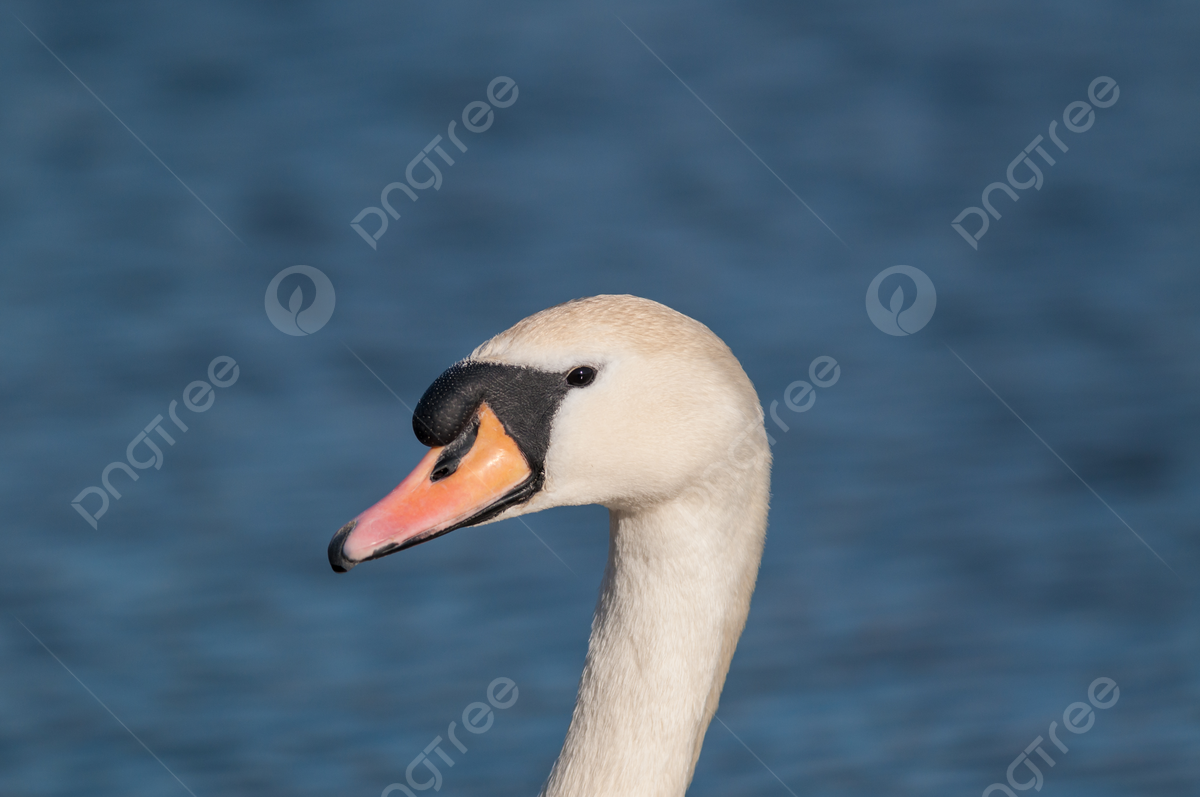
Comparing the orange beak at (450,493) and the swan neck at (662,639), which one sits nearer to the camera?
the orange beak at (450,493)

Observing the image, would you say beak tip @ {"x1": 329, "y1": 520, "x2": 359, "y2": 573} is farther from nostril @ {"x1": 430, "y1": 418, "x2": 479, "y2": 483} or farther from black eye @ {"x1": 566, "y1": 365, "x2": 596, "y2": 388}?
black eye @ {"x1": 566, "y1": 365, "x2": 596, "y2": 388}

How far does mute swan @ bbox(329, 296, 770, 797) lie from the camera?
163 inches

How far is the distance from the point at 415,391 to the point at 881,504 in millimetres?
2871

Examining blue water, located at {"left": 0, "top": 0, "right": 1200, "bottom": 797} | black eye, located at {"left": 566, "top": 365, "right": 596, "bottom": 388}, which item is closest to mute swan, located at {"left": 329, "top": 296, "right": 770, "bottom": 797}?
black eye, located at {"left": 566, "top": 365, "right": 596, "bottom": 388}

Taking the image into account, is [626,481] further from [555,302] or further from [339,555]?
[555,302]

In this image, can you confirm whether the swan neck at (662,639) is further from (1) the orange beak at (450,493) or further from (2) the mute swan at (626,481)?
(1) the orange beak at (450,493)

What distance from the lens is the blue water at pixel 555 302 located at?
7.83 meters

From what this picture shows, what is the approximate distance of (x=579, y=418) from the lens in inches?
164

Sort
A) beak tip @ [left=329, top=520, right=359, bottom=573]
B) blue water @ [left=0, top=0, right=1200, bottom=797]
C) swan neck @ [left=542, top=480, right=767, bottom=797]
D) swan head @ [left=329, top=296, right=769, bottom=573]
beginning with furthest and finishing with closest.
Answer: blue water @ [left=0, top=0, right=1200, bottom=797]
swan neck @ [left=542, top=480, right=767, bottom=797]
swan head @ [left=329, top=296, right=769, bottom=573]
beak tip @ [left=329, top=520, right=359, bottom=573]

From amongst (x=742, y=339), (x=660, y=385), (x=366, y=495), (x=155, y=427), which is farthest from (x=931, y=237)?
(x=660, y=385)

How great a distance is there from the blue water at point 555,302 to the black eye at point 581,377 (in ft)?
12.1

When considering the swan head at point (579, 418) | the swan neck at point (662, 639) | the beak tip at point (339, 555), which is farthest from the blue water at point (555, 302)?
the beak tip at point (339, 555)

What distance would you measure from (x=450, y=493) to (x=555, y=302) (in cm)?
612

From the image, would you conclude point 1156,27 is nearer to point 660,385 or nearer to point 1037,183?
point 1037,183
